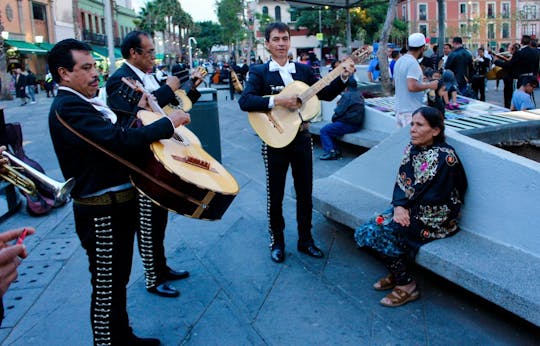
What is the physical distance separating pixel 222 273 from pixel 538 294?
2.45m

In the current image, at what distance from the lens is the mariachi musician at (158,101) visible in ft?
11.6

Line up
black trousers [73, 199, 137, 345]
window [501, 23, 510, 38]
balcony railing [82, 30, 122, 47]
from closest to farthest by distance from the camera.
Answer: black trousers [73, 199, 137, 345]
balcony railing [82, 30, 122, 47]
window [501, 23, 510, 38]

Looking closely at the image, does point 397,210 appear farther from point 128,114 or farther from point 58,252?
point 58,252

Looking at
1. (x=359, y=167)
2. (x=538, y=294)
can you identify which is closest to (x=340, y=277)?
(x=359, y=167)

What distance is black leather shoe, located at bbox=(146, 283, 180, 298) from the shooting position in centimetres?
391

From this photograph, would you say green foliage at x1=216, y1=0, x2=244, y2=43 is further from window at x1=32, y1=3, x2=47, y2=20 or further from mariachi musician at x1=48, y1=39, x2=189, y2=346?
mariachi musician at x1=48, y1=39, x2=189, y2=346

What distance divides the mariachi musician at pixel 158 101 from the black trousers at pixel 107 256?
0.68 metres

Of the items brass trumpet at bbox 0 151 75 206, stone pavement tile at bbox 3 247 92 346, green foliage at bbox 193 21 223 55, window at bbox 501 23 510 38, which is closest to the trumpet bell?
brass trumpet at bbox 0 151 75 206

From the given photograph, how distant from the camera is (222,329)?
135 inches

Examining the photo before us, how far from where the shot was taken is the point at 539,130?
5.39 m

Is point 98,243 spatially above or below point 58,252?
above

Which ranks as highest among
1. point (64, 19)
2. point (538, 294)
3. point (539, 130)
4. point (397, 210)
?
point (64, 19)

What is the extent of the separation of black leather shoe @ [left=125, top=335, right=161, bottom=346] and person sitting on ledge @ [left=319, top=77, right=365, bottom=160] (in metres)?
5.75

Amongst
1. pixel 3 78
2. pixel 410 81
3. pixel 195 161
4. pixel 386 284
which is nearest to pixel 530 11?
pixel 3 78
